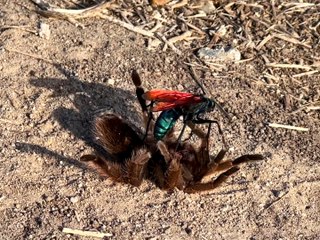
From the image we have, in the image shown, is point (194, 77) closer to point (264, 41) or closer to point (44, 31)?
point (264, 41)

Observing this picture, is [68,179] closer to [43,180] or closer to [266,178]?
[43,180]

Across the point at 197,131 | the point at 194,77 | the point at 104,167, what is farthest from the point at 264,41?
the point at 104,167

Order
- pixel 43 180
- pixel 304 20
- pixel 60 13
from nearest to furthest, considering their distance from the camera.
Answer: pixel 43 180
pixel 60 13
pixel 304 20

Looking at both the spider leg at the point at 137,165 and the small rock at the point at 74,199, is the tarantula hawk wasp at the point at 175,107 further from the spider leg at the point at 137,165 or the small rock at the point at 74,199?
the small rock at the point at 74,199

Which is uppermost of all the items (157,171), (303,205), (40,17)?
(40,17)

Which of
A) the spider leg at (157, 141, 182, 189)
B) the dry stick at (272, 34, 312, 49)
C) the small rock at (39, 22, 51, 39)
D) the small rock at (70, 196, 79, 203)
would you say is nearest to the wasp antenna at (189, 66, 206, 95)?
the dry stick at (272, 34, 312, 49)

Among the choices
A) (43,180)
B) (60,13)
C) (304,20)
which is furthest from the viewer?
(304,20)

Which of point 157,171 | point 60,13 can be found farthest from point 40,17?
point 157,171
